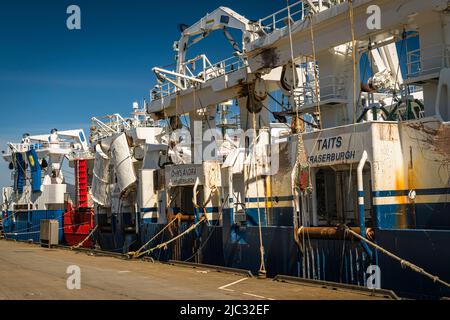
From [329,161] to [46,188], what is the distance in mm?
26228

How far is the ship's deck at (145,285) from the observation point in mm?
12625

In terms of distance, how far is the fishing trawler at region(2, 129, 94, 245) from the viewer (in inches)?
1293

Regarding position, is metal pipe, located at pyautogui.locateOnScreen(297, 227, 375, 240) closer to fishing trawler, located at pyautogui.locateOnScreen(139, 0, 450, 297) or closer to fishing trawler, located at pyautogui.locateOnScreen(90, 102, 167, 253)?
fishing trawler, located at pyautogui.locateOnScreen(139, 0, 450, 297)

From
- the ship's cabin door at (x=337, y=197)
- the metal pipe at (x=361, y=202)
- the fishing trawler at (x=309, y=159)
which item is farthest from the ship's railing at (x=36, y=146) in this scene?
the metal pipe at (x=361, y=202)

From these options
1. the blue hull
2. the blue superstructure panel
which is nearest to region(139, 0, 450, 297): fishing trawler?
the blue hull

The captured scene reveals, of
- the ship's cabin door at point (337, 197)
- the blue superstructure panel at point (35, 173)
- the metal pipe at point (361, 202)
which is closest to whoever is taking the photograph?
the metal pipe at point (361, 202)

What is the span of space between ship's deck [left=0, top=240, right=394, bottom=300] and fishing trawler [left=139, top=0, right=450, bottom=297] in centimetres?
111

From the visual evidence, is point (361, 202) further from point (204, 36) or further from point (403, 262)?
point (204, 36)

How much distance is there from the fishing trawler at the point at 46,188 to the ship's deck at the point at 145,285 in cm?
1187

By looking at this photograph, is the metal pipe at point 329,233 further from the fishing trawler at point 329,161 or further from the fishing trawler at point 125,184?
the fishing trawler at point 125,184

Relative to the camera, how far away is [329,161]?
14.9 metres

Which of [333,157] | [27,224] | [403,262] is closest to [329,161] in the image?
[333,157]

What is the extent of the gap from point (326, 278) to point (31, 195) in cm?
2829

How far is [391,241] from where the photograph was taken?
1287 cm
